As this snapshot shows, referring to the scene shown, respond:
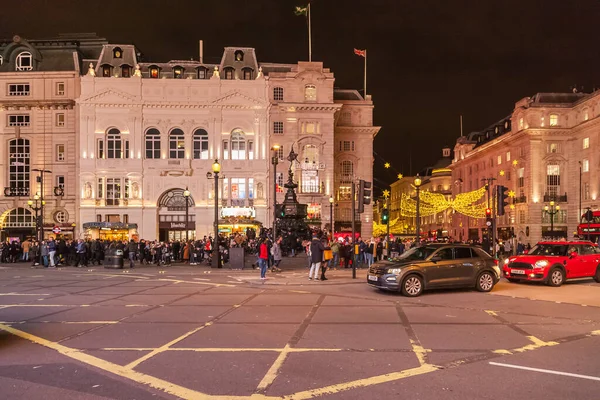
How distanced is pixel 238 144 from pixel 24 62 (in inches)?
1041

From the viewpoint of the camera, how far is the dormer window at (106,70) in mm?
58594

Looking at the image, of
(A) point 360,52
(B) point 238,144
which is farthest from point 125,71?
(A) point 360,52

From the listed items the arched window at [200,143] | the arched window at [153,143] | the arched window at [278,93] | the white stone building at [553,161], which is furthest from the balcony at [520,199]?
the arched window at [153,143]

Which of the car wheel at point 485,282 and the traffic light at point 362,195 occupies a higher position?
the traffic light at point 362,195

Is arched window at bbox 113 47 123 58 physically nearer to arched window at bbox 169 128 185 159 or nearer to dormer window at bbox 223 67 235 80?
arched window at bbox 169 128 185 159

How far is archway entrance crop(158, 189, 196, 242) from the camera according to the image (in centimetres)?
5806

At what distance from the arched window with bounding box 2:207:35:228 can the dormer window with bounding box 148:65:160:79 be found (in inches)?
823

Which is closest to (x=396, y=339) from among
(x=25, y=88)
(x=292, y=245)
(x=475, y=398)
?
(x=475, y=398)

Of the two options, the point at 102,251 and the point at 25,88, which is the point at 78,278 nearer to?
the point at 102,251

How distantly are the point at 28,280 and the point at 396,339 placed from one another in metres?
17.7

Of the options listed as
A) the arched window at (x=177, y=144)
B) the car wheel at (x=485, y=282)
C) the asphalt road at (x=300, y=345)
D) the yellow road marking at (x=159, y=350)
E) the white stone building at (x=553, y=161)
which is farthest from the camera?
the white stone building at (x=553, y=161)

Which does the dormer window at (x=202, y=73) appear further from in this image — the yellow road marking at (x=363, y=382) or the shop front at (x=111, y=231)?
the yellow road marking at (x=363, y=382)

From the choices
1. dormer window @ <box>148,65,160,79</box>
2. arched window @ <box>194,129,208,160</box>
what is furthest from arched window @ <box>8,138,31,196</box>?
arched window @ <box>194,129,208,160</box>

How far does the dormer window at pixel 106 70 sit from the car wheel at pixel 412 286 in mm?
52380
